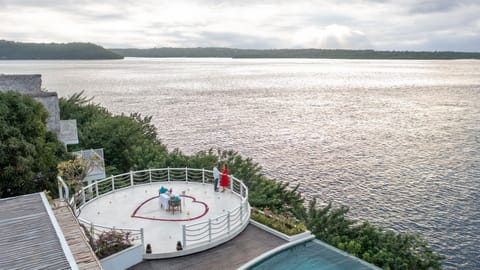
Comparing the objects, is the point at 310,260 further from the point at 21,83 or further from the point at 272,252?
the point at 21,83

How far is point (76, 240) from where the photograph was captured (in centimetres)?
1083

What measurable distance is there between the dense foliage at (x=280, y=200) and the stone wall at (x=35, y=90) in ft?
16.3

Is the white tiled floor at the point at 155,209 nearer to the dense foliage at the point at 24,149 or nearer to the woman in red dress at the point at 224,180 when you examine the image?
the woman in red dress at the point at 224,180

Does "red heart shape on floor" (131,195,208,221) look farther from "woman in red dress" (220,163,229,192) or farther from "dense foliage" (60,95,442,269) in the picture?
"dense foliage" (60,95,442,269)

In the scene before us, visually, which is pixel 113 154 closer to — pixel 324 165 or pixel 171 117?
pixel 324 165

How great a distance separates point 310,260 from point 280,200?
11.8m

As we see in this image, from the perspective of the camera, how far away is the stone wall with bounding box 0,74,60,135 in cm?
2541

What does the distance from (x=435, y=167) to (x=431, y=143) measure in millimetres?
9816

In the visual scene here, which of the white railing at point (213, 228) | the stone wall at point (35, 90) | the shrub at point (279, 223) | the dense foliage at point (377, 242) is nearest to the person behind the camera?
the white railing at point (213, 228)

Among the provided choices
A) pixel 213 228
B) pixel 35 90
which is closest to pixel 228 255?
pixel 213 228

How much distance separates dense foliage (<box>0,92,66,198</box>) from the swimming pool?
462 inches

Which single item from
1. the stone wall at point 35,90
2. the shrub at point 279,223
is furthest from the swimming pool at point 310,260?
the stone wall at point 35,90

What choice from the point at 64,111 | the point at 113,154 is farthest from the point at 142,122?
the point at 113,154

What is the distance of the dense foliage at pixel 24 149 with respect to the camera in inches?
710
